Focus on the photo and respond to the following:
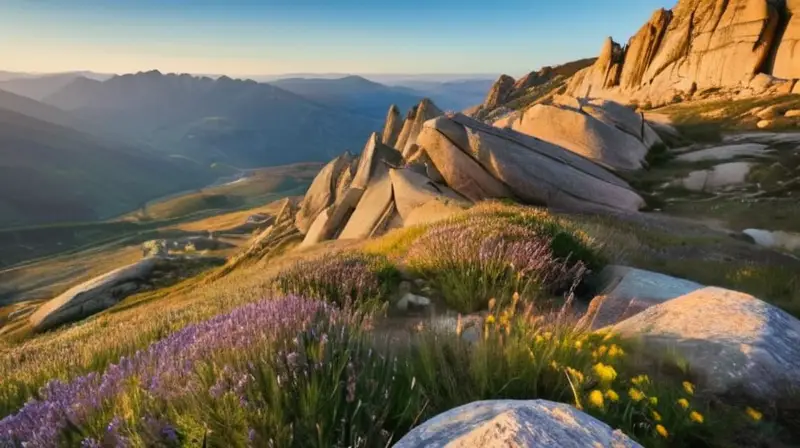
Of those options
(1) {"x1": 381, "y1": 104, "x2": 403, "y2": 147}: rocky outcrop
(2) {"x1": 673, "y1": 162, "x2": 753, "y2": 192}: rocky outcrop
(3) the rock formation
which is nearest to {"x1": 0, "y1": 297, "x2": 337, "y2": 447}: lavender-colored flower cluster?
(3) the rock formation

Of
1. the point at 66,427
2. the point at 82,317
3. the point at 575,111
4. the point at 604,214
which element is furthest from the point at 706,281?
the point at 82,317

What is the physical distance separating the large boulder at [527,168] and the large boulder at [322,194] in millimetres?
14910

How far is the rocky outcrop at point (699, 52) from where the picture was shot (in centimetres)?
6606

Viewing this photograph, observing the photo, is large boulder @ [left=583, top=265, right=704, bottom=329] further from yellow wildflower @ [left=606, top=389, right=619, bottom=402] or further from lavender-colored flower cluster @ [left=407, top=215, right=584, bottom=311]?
yellow wildflower @ [left=606, top=389, right=619, bottom=402]

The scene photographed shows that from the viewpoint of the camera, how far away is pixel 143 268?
38.4 meters

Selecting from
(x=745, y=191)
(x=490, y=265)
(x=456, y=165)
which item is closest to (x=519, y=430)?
(x=490, y=265)

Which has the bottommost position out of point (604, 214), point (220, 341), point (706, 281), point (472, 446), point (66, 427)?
point (604, 214)

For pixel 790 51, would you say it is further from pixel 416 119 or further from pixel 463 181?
pixel 463 181

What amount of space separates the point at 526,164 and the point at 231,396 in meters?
23.6

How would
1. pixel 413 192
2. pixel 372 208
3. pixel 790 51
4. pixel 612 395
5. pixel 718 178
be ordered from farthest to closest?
pixel 790 51 → pixel 718 178 → pixel 372 208 → pixel 413 192 → pixel 612 395

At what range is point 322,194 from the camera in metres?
41.4

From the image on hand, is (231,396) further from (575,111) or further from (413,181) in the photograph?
(575,111)

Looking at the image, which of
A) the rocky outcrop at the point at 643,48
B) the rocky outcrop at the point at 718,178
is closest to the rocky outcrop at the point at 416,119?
the rocky outcrop at the point at 718,178

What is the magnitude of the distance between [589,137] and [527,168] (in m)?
11.8
